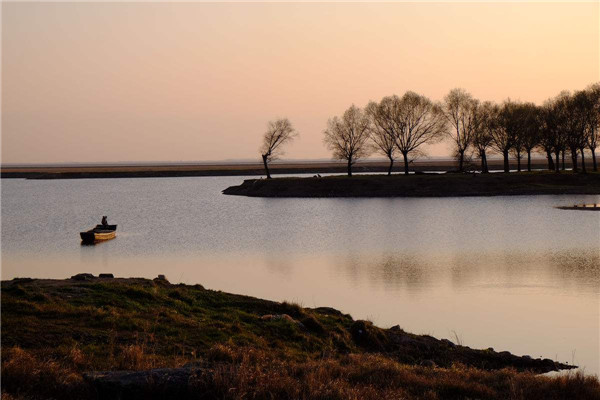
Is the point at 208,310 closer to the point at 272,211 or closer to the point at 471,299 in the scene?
the point at 471,299

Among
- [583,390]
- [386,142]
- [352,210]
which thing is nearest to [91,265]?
[583,390]

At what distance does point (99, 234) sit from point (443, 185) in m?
62.7

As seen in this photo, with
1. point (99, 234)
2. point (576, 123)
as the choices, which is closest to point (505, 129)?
point (576, 123)

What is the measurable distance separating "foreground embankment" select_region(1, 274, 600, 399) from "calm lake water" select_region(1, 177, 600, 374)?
11.3 feet

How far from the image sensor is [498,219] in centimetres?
6197

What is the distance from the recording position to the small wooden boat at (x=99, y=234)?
49438mm

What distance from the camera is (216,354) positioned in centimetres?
1429

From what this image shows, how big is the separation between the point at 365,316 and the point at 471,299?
4.81 m

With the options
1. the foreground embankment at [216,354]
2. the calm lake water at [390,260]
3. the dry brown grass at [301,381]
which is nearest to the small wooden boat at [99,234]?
the calm lake water at [390,260]

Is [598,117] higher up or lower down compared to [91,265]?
higher up

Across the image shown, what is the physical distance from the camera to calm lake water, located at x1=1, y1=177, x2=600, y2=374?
75.6 feet

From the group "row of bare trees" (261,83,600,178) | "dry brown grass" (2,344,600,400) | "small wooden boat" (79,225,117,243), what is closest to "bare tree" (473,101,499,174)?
"row of bare trees" (261,83,600,178)

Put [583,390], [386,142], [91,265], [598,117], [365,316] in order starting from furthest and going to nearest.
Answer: [386,142], [598,117], [91,265], [365,316], [583,390]

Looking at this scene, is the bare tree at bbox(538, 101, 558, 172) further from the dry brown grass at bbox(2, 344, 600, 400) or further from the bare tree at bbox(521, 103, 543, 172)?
the dry brown grass at bbox(2, 344, 600, 400)
